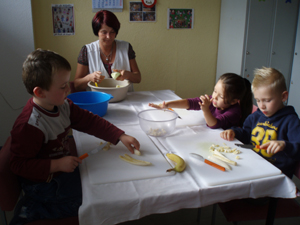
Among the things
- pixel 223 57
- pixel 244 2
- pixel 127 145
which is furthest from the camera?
pixel 223 57

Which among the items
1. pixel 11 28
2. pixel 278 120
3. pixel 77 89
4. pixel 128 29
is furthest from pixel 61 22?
pixel 278 120

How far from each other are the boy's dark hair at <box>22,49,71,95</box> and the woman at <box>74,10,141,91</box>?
969 millimetres

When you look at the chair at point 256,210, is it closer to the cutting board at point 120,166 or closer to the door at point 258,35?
the cutting board at point 120,166

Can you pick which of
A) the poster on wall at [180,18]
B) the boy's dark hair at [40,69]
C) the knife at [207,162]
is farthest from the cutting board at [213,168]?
the poster on wall at [180,18]

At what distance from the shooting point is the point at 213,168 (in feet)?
3.22

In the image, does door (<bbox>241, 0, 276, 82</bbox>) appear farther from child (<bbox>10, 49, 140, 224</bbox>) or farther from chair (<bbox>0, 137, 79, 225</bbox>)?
chair (<bbox>0, 137, 79, 225</bbox>)

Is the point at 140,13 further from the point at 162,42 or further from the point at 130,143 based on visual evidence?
the point at 130,143

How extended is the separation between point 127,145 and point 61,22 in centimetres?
232

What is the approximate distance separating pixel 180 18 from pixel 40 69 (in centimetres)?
260

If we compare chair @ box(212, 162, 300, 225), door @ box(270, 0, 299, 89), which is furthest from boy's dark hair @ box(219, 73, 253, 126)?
door @ box(270, 0, 299, 89)

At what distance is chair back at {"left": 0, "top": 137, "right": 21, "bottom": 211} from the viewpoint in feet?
3.03

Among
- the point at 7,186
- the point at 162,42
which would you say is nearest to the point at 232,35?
the point at 162,42

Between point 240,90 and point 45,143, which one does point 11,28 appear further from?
point 240,90

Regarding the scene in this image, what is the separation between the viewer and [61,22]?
2.89m
